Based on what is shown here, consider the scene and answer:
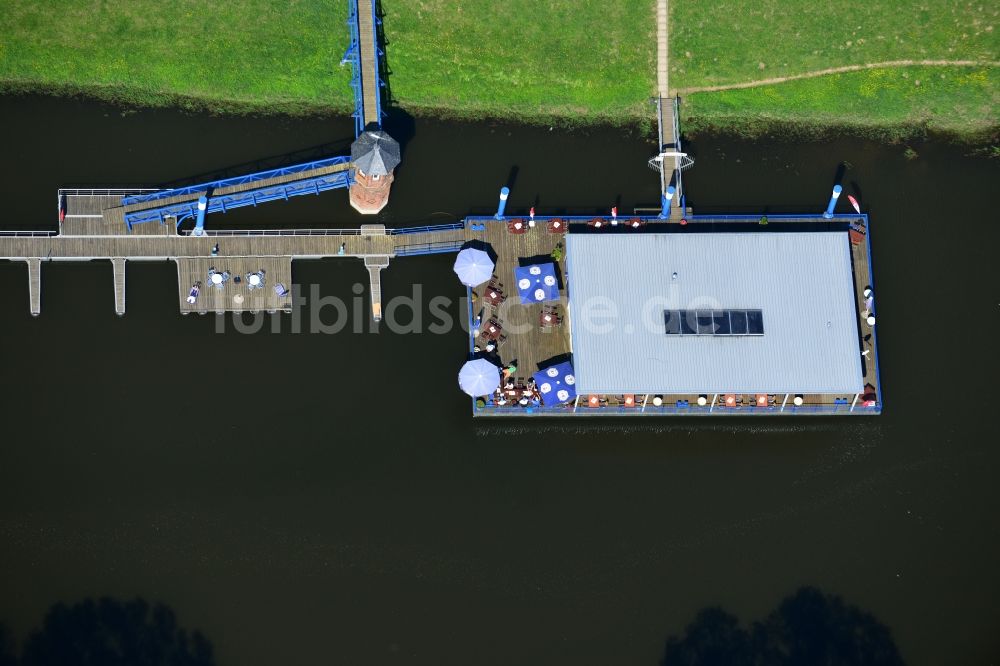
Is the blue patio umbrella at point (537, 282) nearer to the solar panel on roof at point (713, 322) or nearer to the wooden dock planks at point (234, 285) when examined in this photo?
the solar panel on roof at point (713, 322)

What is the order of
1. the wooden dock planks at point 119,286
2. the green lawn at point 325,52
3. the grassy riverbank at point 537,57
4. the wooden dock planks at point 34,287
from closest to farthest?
the wooden dock planks at point 34,287 < the wooden dock planks at point 119,286 < the green lawn at point 325,52 < the grassy riverbank at point 537,57

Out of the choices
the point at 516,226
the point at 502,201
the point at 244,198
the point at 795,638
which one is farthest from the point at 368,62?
the point at 795,638

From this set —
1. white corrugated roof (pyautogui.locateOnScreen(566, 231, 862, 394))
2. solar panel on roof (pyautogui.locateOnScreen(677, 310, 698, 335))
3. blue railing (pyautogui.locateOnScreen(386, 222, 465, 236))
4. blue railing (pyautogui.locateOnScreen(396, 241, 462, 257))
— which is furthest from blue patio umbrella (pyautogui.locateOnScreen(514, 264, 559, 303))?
solar panel on roof (pyautogui.locateOnScreen(677, 310, 698, 335))

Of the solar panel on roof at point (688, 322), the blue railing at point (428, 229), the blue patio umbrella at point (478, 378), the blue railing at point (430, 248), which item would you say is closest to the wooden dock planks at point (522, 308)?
the blue railing at point (428, 229)

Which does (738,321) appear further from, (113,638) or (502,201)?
(113,638)

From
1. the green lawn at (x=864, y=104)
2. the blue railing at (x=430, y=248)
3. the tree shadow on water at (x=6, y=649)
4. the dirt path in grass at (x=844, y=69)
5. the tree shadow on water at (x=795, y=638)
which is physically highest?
the dirt path in grass at (x=844, y=69)

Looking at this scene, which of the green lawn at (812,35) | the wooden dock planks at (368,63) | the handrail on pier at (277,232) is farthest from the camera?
the green lawn at (812,35)
